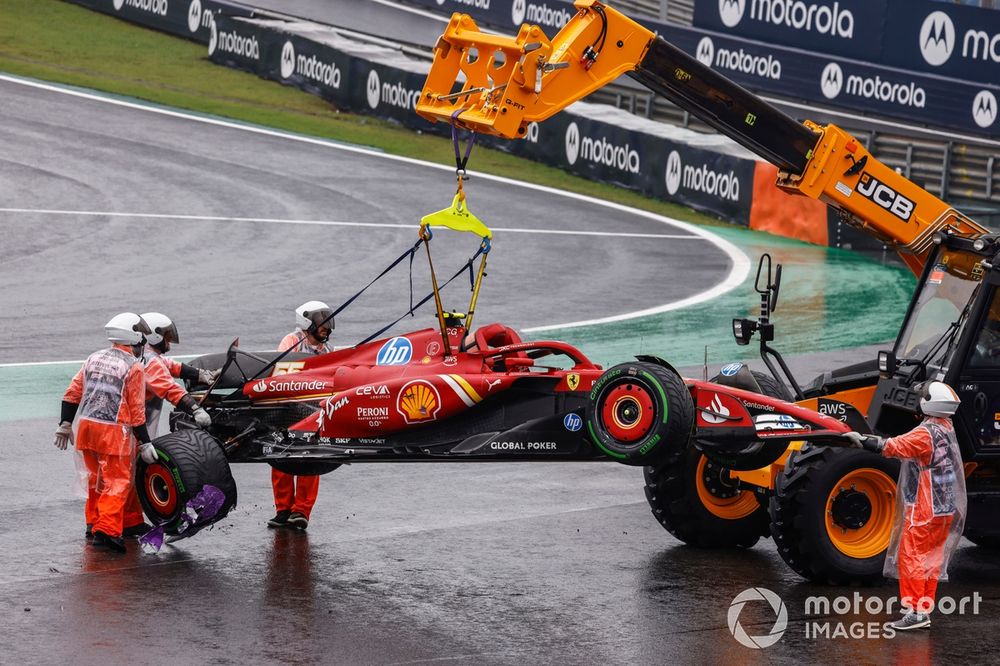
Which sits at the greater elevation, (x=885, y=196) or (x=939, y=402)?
(x=885, y=196)

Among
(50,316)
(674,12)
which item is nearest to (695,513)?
(50,316)

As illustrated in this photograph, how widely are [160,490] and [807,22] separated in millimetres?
25607

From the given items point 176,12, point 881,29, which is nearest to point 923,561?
point 881,29

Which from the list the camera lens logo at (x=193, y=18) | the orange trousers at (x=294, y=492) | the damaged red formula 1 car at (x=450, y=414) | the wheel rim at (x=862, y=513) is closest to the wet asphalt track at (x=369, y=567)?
the orange trousers at (x=294, y=492)

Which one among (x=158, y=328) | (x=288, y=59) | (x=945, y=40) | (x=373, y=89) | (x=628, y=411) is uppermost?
(x=945, y=40)

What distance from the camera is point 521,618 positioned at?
33.1 feet

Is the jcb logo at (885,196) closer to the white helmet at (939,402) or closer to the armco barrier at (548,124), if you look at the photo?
the white helmet at (939,402)

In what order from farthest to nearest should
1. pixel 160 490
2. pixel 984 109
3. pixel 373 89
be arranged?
pixel 373 89, pixel 984 109, pixel 160 490

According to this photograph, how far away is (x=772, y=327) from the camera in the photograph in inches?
468

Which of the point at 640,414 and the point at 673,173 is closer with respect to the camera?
Answer: the point at 640,414

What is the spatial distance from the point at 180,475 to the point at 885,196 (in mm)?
5808

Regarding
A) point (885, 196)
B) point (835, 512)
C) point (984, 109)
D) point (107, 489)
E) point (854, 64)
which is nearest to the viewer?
point (835, 512)

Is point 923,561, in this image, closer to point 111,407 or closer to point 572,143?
point 111,407

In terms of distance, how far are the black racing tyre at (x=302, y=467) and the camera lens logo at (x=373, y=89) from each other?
24.3 m
